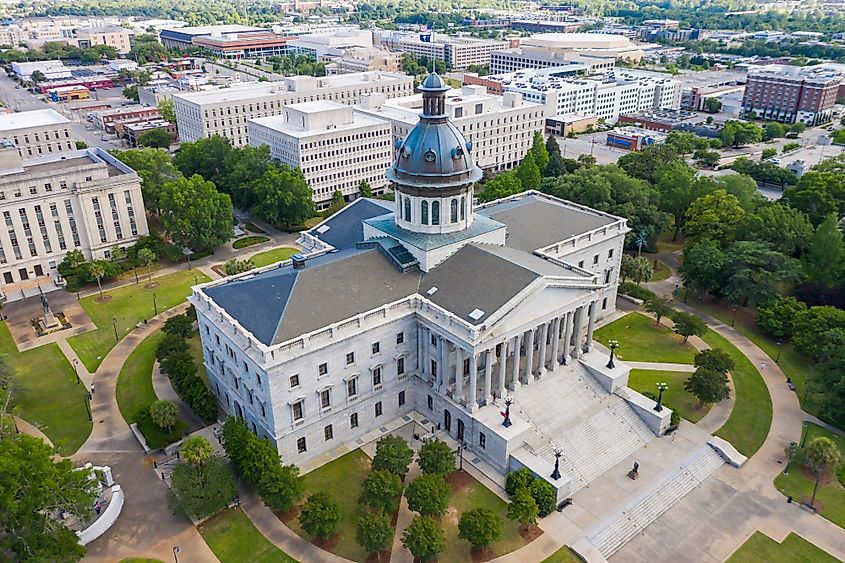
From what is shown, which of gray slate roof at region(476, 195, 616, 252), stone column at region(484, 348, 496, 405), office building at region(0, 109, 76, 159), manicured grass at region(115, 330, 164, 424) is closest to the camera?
stone column at region(484, 348, 496, 405)

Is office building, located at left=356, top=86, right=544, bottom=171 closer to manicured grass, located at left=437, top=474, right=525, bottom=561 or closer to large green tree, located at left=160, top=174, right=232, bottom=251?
large green tree, located at left=160, top=174, right=232, bottom=251

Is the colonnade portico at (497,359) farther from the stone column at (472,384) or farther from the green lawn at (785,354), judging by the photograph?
the green lawn at (785,354)

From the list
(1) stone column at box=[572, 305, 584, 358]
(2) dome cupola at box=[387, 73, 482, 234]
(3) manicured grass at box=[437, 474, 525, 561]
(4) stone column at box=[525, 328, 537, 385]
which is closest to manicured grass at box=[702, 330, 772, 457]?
(1) stone column at box=[572, 305, 584, 358]

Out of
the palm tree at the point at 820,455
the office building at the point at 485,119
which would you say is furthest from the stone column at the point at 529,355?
the office building at the point at 485,119

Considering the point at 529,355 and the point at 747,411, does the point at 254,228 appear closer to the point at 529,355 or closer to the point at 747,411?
the point at 529,355

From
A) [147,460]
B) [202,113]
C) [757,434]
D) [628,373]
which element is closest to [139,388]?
[147,460]
